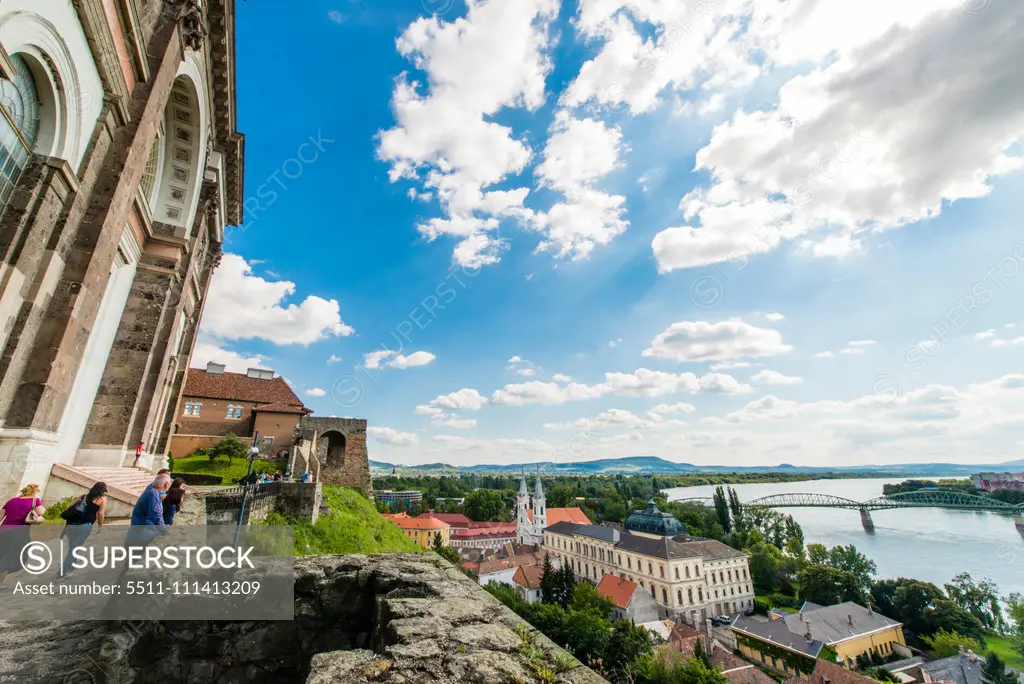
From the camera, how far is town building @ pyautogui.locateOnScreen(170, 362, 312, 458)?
26361 millimetres

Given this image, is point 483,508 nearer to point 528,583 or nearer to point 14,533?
point 528,583

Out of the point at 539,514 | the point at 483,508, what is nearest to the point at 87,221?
the point at 539,514

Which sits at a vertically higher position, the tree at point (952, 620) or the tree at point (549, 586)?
the tree at point (549, 586)

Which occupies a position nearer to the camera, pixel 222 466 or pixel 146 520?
pixel 146 520

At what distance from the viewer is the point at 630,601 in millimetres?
52094

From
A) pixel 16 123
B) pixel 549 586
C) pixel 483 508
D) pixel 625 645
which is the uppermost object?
pixel 16 123

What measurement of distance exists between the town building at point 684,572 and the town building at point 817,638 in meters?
12.1

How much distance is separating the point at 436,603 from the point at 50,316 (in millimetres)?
10506

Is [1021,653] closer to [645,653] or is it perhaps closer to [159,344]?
[645,653]

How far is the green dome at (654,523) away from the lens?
248ft

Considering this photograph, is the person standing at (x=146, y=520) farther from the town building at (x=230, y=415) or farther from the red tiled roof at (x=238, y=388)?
the red tiled roof at (x=238, y=388)

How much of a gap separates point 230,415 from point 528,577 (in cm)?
4761

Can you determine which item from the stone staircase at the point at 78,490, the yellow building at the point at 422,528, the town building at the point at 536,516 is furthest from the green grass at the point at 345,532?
the town building at the point at 536,516

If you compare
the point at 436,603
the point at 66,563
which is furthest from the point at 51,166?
the point at 436,603
